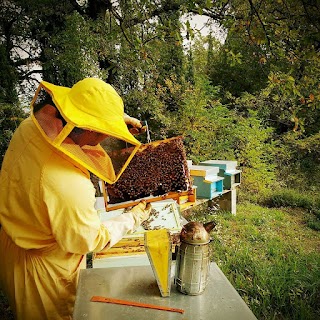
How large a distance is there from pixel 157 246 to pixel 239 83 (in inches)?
462

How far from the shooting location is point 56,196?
139 centimetres

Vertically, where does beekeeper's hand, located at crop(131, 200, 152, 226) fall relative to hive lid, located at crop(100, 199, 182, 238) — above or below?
above

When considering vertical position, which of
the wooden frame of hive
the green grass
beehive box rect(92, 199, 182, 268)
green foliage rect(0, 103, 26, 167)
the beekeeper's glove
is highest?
green foliage rect(0, 103, 26, 167)

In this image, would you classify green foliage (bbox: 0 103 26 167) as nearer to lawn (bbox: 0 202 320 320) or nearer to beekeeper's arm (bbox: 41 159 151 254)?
lawn (bbox: 0 202 320 320)

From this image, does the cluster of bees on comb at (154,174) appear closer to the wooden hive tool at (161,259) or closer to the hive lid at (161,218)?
the hive lid at (161,218)

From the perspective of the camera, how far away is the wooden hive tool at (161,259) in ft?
4.80

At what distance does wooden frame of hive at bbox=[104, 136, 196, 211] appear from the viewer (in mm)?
2242

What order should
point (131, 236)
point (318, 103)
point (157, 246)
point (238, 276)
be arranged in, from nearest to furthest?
point (157, 246)
point (131, 236)
point (318, 103)
point (238, 276)

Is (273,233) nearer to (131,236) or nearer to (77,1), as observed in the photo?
(131,236)


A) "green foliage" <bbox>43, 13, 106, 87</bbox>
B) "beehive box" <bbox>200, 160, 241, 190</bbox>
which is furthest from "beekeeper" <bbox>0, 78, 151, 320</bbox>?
"green foliage" <bbox>43, 13, 106, 87</bbox>

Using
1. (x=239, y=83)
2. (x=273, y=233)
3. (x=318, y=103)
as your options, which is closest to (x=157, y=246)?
(x=318, y=103)

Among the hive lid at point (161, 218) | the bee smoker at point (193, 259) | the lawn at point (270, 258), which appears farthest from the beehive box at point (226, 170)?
the bee smoker at point (193, 259)

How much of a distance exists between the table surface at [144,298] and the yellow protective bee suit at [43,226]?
0.57 ft

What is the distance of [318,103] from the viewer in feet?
9.08
